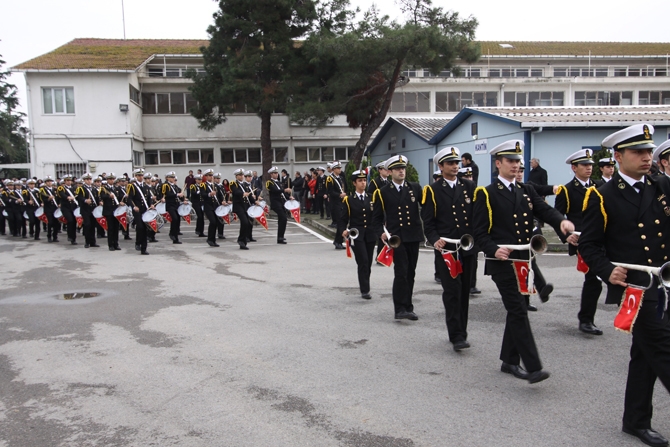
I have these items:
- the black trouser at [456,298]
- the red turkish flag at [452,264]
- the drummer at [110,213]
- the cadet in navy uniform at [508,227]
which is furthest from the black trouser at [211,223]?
the cadet in navy uniform at [508,227]

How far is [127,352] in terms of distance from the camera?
250 inches

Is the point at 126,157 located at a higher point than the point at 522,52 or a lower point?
lower

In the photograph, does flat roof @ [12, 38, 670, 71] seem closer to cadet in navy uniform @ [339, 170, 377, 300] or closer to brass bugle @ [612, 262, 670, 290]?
cadet in navy uniform @ [339, 170, 377, 300]

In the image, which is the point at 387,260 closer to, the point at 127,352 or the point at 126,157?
the point at 127,352

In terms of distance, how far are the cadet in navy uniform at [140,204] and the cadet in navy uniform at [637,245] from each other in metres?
12.5

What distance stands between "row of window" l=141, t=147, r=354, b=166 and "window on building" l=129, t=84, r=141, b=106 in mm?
3181

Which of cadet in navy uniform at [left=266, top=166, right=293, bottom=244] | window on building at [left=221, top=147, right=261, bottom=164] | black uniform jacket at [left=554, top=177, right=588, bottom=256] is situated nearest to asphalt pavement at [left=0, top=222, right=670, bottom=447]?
black uniform jacket at [left=554, top=177, right=588, bottom=256]

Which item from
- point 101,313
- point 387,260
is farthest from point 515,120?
point 101,313

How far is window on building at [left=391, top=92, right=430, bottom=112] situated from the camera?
129ft

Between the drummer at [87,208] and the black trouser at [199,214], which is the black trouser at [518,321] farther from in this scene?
the black trouser at [199,214]

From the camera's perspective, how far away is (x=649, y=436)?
3930 mm

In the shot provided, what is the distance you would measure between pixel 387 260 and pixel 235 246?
9221mm

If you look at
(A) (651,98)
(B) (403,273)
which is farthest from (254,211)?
(A) (651,98)

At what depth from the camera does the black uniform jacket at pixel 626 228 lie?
386 cm
